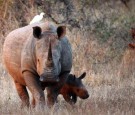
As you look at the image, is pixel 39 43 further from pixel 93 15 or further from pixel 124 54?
pixel 93 15

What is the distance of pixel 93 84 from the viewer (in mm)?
13266

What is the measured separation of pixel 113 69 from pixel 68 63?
5.00m

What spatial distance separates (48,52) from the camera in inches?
356

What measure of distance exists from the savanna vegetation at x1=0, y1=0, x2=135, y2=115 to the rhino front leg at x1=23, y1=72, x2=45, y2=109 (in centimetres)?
208

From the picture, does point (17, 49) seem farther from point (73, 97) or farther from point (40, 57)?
point (73, 97)

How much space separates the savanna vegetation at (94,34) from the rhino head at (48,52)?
2.42m

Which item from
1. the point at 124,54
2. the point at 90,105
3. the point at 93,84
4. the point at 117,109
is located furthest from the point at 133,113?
the point at 124,54

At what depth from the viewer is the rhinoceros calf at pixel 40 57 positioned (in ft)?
29.9

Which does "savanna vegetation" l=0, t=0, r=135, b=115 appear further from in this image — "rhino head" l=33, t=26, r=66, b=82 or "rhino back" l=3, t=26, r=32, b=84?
"rhino head" l=33, t=26, r=66, b=82

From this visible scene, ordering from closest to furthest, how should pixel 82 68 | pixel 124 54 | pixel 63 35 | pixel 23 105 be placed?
pixel 63 35 < pixel 23 105 < pixel 82 68 < pixel 124 54

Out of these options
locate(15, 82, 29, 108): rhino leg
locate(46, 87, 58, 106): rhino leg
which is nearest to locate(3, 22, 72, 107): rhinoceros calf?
locate(46, 87, 58, 106): rhino leg

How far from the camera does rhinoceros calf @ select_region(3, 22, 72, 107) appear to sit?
29.9 feet

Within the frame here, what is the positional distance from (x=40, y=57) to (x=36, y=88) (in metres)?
0.54

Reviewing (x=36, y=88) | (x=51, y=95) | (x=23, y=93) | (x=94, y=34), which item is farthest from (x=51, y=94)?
(x=94, y=34)
